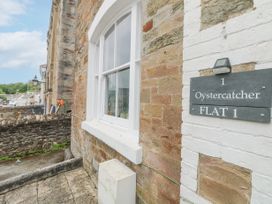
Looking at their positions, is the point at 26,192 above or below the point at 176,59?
below

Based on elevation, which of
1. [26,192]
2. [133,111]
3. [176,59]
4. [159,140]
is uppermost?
[176,59]

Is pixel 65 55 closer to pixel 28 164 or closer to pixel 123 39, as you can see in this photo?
pixel 28 164

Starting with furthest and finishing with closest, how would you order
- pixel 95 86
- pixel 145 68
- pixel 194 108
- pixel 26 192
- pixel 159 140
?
pixel 95 86 < pixel 26 192 < pixel 145 68 < pixel 159 140 < pixel 194 108

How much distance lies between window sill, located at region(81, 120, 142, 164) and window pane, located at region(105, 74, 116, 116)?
0.25 metres

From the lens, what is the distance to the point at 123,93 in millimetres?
2732

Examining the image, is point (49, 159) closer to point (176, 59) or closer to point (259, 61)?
point (176, 59)

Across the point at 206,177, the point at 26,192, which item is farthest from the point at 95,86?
the point at 206,177

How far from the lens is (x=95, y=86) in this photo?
12.5ft

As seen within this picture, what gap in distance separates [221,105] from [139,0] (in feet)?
5.48

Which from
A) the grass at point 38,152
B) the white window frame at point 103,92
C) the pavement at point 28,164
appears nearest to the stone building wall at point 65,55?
the grass at point 38,152

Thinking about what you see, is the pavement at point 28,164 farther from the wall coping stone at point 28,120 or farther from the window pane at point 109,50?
the window pane at point 109,50

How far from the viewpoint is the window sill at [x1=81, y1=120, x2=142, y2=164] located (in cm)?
196

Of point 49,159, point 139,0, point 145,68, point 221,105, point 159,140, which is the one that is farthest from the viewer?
point 49,159

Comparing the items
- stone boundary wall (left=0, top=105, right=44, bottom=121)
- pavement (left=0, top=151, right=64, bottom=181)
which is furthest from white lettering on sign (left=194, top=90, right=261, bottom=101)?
stone boundary wall (left=0, top=105, right=44, bottom=121)
